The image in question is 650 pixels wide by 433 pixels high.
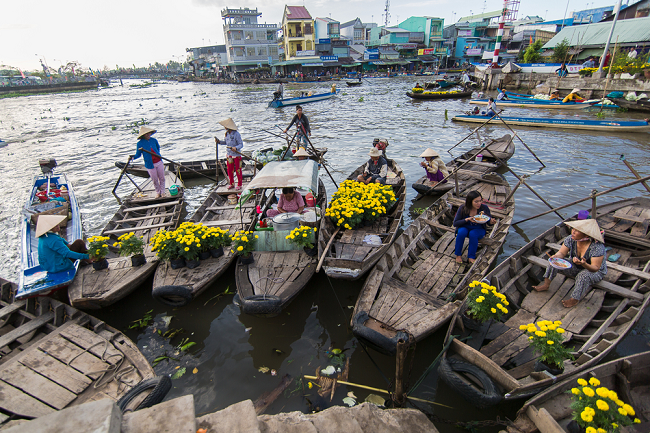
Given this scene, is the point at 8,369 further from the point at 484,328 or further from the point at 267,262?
the point at 484,328

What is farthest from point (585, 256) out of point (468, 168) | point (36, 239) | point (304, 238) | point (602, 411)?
point (36, 239)

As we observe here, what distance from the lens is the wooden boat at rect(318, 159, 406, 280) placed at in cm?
604

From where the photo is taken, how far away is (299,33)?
69125 mm

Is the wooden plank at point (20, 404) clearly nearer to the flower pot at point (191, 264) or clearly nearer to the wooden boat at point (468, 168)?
the flower pot at point (191, 264)

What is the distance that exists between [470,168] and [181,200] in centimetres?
1135

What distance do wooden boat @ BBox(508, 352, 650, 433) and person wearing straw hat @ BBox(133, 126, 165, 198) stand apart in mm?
10620

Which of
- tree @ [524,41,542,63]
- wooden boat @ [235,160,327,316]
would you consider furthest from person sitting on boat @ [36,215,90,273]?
tree @ [524,41,542,63]

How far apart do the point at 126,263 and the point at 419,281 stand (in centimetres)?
640

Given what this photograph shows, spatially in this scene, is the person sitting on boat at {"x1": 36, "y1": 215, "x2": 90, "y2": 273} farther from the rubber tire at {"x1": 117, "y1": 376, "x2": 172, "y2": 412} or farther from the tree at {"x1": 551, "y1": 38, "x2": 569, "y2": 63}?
the tree at {"x1": 551, "y1": 38, "x2": 569, "y2": 63}

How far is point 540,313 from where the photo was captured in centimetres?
542

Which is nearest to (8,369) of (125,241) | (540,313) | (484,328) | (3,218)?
(125,241)

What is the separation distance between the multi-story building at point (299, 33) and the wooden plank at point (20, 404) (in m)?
75.1

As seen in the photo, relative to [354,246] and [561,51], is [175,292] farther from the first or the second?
[561,51]

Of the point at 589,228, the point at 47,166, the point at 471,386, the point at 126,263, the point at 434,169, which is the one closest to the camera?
the point at 471,386
